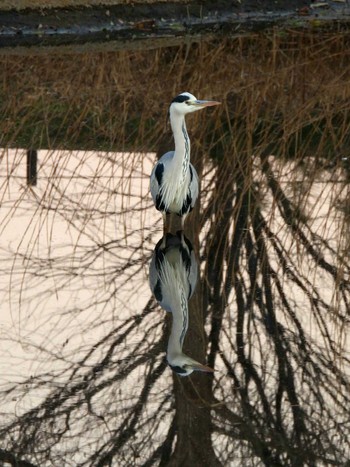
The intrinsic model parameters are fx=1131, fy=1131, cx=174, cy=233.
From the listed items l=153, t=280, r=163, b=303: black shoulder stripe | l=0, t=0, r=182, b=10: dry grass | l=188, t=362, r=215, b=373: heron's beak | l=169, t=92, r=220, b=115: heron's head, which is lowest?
l=188, t=362, r=215, b=373: heron's beak

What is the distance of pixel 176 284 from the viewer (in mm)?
6367

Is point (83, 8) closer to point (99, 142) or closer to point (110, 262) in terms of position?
point (99, 142)

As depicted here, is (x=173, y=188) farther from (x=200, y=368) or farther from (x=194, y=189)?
(x=200, y=368)

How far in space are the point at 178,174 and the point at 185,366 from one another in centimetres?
184

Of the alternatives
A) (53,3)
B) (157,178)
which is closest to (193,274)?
(157,178)

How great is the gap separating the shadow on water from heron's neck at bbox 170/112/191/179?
0.46m

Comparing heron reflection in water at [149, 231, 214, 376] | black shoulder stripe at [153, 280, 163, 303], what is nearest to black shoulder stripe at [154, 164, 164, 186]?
heron reflection in water at [149, 231, 214, 376]

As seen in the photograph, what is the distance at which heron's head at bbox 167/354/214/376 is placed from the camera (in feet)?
17.4

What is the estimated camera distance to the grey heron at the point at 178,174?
679 centimetres

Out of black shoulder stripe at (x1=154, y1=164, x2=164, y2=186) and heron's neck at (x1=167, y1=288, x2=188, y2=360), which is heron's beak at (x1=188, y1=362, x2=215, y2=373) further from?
black shoulder stripe at (x1=154, y1=164, x2=164, y2=186)

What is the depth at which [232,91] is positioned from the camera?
9977 millimetres

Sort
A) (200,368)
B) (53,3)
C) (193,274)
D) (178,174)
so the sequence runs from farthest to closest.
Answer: (53,3)
(178,174)
(193,274)
(200,368)

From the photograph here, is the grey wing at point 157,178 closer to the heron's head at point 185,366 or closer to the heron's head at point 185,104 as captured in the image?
the heron's head at point 185,104

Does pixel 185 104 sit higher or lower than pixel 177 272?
higher
